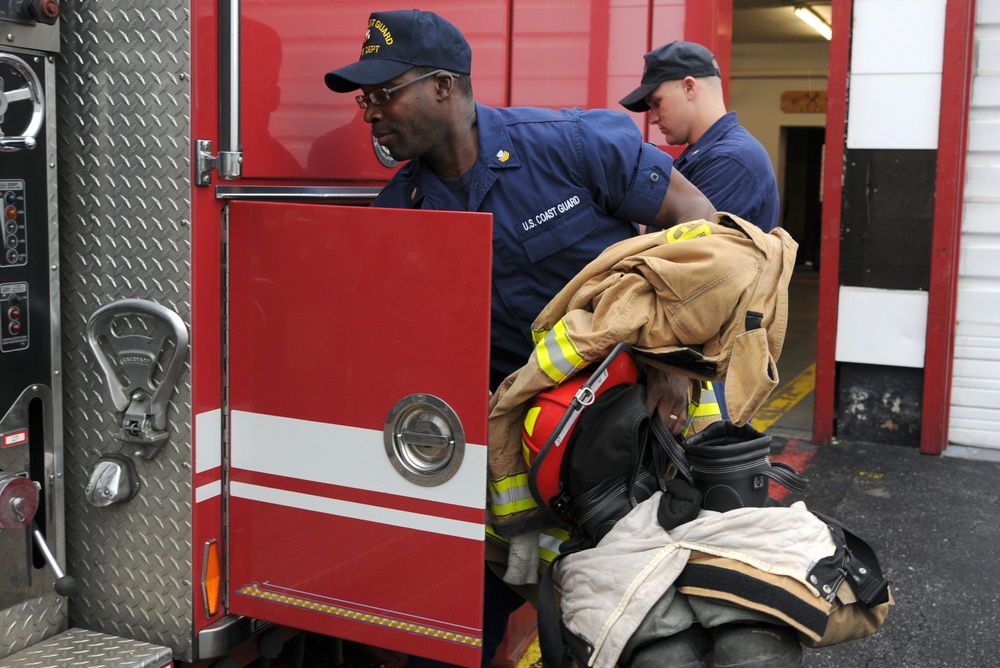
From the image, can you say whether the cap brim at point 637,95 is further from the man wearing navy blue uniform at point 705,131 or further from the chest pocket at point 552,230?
the chest pocket at point 552,230

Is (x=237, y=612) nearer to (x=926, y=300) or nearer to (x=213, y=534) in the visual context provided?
(x=213, y=534)

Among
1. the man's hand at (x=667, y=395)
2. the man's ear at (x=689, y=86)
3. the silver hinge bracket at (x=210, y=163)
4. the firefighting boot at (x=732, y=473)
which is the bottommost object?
the firefighting boot at (x=732, y=473)

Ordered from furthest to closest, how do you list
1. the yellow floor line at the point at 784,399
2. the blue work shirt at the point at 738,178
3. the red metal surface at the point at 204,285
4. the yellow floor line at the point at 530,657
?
the yellow floor line at the point at 784,399, the blue work shirt at the point at 738,178, the yellow floor line at the point at 530,657, the red metal surface at the point at 204,285

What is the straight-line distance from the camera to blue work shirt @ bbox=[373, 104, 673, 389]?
258 centimetres

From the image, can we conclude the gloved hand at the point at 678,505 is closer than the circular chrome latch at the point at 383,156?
Yes

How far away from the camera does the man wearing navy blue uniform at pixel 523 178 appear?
2.51 metres

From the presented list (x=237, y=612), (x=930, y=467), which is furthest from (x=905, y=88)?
(x=237, y=612)

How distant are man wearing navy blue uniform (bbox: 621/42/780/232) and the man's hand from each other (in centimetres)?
150

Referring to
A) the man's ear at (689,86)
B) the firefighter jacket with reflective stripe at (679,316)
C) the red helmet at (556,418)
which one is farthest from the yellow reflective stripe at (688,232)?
the man's ear at (689,86)

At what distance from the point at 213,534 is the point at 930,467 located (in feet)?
15.6

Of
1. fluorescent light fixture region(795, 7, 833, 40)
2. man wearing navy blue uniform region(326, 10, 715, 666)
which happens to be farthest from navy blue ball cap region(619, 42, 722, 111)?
fluorescent light fixture region(795, 7, 833, 40)

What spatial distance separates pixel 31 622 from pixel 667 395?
1.56 m

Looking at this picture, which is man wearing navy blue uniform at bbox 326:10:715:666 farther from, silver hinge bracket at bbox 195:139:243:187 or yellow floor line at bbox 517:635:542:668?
yellow floor line at bbox 517:635:542:668

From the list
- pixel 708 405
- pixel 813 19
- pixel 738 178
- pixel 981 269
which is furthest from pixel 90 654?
pixel 813 19
